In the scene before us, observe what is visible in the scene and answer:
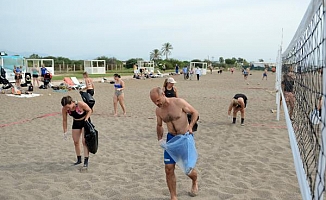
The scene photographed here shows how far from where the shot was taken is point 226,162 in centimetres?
567

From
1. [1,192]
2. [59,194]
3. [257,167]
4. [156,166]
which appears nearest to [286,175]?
[257,167]

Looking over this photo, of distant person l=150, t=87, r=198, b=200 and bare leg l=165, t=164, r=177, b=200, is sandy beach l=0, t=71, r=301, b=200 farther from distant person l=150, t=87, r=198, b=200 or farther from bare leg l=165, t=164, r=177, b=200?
distant person l=150, t=87, r=198, b=200

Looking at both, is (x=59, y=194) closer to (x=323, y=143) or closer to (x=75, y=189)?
(x=75, y=189)

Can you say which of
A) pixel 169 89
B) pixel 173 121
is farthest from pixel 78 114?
pixel 169 89

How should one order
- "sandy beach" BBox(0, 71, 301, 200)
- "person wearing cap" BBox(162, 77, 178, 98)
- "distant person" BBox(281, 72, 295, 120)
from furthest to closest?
"person wearing cap" BBox(162, 77, 178, 98) < "distant person" BBox(281, 72, 295, 120) < "sandy beach" BBox(0, 71, 301, 200)

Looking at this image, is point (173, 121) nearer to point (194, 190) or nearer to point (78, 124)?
point (194, 190)

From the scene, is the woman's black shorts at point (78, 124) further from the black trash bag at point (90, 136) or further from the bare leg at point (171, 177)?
the bare leg at point (171, 177)

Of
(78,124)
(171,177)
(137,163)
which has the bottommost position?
(137,163)

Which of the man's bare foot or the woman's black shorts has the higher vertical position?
the woman's black shorts

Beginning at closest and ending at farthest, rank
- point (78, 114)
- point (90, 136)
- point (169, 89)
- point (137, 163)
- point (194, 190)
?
1. point (194, 190)
2. point (90, 136)
3. point (78, 114)
4. point (137, 163)
5. point (169, 89)

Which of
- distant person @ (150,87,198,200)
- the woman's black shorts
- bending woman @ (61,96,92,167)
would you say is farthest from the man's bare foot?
the woman's black shorts

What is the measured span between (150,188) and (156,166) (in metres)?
0.97

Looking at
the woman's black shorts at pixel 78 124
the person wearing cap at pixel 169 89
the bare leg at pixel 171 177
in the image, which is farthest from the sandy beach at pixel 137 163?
the person wearing cap at pixel 169 89

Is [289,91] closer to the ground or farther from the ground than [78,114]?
farther from the ground
